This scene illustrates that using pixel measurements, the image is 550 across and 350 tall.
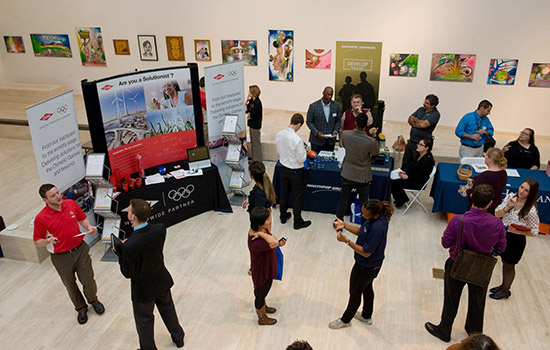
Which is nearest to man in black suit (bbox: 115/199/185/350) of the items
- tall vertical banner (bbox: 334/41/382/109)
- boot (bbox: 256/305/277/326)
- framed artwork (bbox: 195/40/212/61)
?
boot (bbox: 256/305/277/326)

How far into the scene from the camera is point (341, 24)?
31.2 ft

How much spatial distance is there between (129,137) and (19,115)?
639 centimetres

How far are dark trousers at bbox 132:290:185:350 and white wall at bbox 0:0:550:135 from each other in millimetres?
7217

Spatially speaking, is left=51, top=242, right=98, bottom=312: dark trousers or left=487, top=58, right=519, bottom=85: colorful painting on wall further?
left=487, top=58, right=519, bottom=85: colorful painting on wall

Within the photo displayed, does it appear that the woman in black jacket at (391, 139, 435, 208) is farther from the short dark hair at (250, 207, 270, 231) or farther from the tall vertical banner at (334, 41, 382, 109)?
the short dark hair at (250, 207, 270, 231)

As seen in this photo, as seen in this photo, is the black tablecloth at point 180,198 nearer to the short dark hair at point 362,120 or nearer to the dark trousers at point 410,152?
the short dark hair at point 362,120

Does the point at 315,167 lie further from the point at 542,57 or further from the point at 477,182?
the point at 542,57

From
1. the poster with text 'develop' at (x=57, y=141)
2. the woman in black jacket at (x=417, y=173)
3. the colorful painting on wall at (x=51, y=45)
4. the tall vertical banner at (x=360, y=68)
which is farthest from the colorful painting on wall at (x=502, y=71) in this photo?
the colorful painting on wall at (x=51, y=45)

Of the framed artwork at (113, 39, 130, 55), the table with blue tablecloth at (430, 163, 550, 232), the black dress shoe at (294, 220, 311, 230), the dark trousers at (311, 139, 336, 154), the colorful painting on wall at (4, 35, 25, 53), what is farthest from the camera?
the colorful painting on wall at (4, 35, 25, 53)

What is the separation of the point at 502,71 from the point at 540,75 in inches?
27.1

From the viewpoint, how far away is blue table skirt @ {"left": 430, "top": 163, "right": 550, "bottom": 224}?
598cm

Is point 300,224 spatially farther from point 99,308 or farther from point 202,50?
point 202,50

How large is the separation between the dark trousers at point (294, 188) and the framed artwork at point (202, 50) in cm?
564

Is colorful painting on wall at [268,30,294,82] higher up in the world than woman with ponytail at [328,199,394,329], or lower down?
higher up
